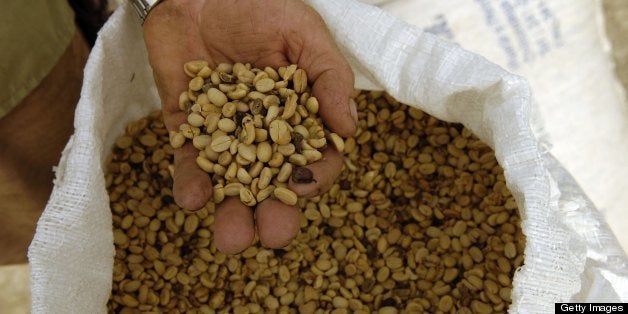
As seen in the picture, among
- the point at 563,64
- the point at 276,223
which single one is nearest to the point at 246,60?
the point at 276,223

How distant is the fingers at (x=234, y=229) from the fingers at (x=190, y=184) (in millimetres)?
34

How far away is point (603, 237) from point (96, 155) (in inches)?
28.4

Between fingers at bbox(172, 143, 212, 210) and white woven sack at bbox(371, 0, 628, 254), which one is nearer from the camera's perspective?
fingers at bbox(172, 143, 212, 210)

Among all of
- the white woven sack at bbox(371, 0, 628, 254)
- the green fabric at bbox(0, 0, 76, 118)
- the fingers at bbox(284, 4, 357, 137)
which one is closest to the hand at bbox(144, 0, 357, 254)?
the fingers at bbox(284, 4, 357, 137)

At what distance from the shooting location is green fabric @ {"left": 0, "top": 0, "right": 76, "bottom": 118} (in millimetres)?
908

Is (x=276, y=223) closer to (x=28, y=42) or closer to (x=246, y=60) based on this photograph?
(x=246, y=60)

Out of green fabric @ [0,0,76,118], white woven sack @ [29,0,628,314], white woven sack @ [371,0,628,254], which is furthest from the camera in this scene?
white woven sack @ [371,0,628,254]

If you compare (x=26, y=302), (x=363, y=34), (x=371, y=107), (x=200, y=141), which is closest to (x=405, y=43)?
(x=363, y=34)

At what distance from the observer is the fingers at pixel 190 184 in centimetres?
79

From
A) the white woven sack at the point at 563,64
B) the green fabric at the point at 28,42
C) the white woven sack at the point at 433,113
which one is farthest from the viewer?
the white woven sack at the point at 563,64

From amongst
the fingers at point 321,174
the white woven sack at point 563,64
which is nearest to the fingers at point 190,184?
the fingers at point 321,174

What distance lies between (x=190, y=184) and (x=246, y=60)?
0.25 m

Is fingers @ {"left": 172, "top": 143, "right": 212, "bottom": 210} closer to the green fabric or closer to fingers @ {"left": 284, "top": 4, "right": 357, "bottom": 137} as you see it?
fingers @ {"left": 284, "top": 4, "right": 357, "bottom": 137}
